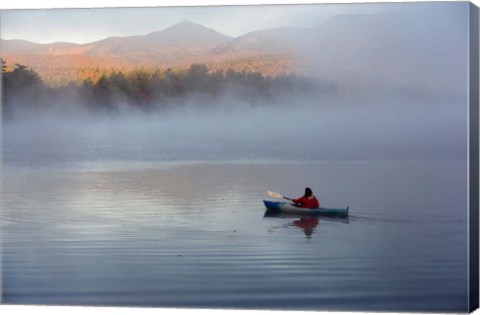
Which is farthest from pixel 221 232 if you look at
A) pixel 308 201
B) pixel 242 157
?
pixel 308 201

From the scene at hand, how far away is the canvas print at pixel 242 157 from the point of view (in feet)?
43.1

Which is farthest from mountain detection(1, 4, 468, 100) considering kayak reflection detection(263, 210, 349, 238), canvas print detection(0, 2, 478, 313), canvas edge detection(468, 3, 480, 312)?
kayak reflection detection(263, 210, 349, 238)

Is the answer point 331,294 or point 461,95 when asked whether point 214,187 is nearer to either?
point 331,294

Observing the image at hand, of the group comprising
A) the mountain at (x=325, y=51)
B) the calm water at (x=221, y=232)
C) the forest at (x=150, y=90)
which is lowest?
the calm water at (x=221, y=232)

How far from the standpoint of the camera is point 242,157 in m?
13.7

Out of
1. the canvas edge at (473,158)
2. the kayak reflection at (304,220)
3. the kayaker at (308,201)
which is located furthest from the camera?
the kayaker at (308,201)

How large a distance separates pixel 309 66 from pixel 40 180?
8.88 ft

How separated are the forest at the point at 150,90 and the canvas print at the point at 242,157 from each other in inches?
0.6

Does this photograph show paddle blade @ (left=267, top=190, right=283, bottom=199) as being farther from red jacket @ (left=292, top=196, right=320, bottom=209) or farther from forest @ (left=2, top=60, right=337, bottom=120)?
forest @ (left=2, top=60, right=337, bottom=120)

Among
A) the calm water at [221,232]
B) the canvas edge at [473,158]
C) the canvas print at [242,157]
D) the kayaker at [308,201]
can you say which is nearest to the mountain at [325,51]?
the canvas print at [242,157]

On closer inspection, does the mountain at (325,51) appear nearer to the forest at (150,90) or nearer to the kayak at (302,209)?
the forest at (150,90)

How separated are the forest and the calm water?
1.24 ft

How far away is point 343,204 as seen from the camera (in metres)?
13.4

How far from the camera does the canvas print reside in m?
13.1
